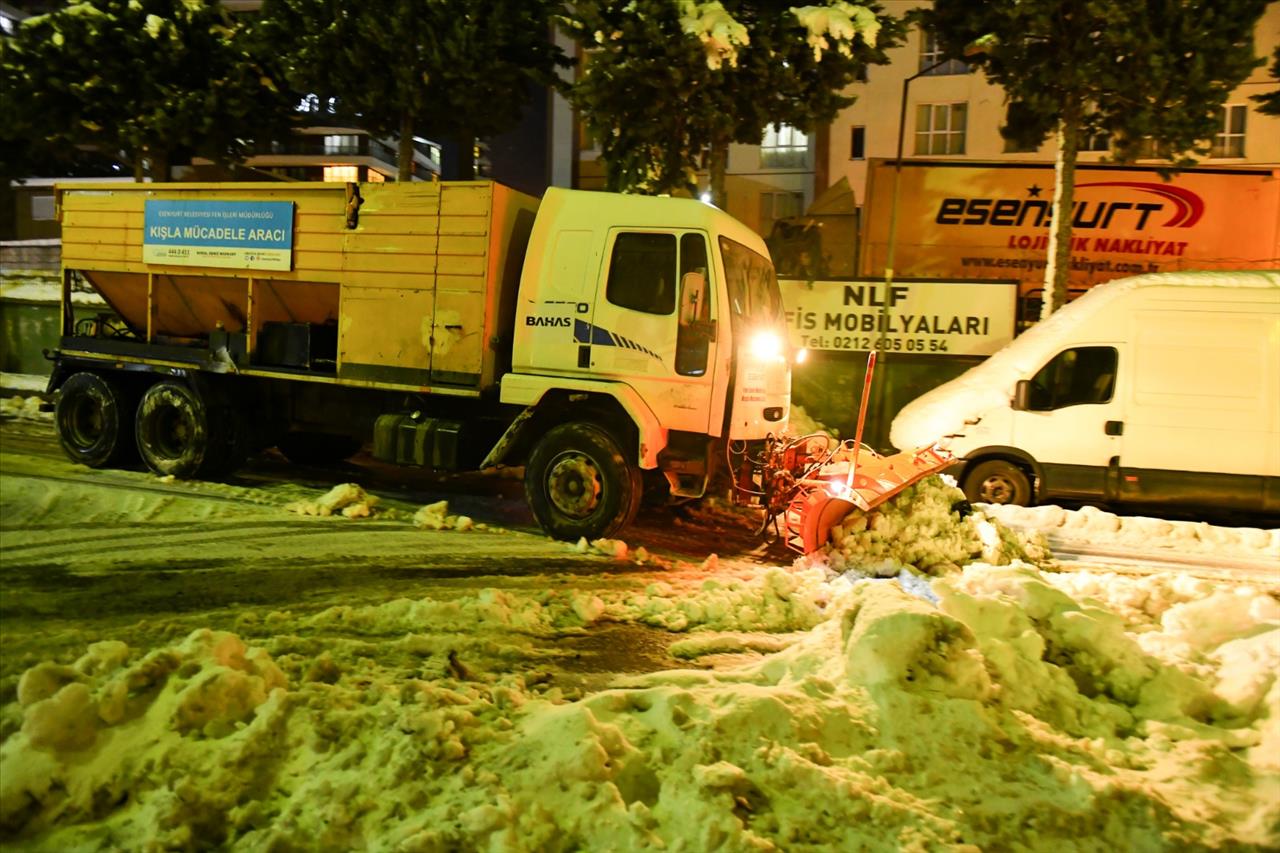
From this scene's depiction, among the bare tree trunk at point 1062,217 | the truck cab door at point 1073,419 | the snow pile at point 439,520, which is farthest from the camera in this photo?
the bare tree trunk at point 1062,217

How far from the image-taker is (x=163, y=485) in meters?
9.25

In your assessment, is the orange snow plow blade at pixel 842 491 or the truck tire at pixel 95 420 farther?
the truck tire at pixel 95 420

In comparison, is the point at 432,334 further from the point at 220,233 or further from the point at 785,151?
the point at 785,151

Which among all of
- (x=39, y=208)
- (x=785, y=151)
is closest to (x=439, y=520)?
(x=785, y=151)

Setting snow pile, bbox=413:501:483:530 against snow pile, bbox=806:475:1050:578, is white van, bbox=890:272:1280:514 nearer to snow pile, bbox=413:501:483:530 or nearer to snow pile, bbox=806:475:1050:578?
snow pile, bbox=806:475:1050:578

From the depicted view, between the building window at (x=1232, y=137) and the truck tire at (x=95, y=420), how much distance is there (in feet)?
86.0

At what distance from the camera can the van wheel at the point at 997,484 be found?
30.9 feet

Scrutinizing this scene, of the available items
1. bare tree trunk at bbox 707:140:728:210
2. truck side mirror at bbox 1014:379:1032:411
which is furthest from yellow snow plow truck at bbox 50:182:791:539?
bare tree trunk at bbox 707:140:728:210

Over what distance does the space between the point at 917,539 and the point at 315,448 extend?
7.34m

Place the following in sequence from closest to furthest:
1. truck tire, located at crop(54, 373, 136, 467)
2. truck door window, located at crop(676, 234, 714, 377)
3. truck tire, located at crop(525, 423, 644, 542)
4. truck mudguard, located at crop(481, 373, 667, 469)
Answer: truck door window, located at crop(676, 234, 714, 377), truck mudguard, located at crop(481, 373, 667, 469), truck tire, located at crop(525, 423, 644, 542), truck tire, located at crop(54, 373, 136, 467)

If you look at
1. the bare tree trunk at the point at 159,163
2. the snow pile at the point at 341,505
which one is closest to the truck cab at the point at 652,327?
the snow pile at the point at 341,505

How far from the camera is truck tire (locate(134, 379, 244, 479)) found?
371 inches

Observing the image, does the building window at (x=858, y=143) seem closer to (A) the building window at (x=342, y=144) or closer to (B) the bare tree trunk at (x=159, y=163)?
(B) the bare tree trunk at (x=159, y=163)

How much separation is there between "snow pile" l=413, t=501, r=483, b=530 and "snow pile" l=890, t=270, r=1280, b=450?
498 centimetres
